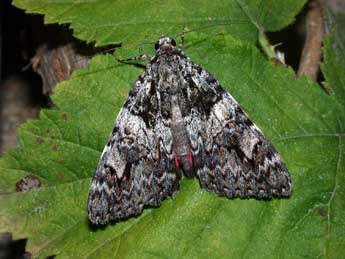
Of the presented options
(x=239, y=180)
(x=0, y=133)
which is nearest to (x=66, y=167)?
(x=239, y=180)

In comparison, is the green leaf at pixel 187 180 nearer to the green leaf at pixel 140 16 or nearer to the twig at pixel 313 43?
the green leaf at pixel 140 16

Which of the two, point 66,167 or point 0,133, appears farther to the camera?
point 0,133

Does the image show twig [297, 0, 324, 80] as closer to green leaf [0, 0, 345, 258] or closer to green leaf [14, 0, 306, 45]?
green leaf [0, 0, 345, 258]

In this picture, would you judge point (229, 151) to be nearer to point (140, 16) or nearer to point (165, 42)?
point (165, 42)

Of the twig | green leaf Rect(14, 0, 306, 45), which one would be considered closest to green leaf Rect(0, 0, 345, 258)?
green leaf Rect(14, 0, 306, 45)

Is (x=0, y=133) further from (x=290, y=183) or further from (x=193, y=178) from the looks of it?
(x=290, y=183)

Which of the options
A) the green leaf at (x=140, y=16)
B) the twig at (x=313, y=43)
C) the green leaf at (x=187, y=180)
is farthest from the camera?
the twig at (x=313, y=43)

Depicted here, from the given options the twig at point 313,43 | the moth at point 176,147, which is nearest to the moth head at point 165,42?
the moth at point 176,147
